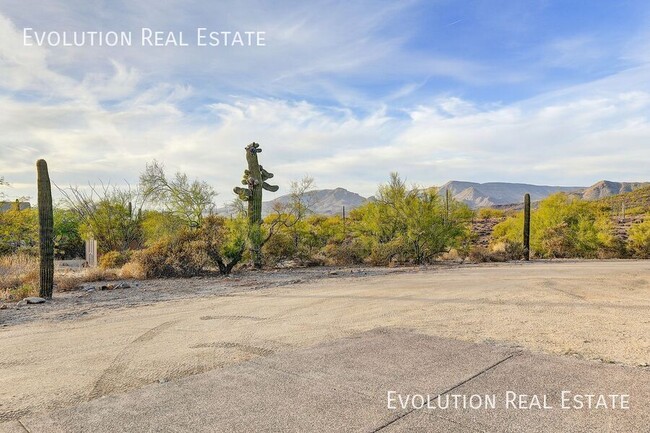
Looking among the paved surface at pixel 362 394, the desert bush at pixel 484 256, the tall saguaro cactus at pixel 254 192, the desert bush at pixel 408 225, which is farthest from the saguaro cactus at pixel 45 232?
the desert bush at pixel 484 256

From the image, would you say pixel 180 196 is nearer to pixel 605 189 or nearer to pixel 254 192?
pixel 254 192

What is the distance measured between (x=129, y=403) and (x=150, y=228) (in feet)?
62.2

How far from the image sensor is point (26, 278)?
1354cm

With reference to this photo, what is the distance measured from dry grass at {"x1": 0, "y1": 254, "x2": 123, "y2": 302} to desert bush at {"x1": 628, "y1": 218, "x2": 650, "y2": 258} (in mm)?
28365

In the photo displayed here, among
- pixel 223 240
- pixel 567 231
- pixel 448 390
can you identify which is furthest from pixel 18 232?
pixel 567 231

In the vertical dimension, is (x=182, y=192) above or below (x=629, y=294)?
above

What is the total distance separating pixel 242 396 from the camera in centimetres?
431

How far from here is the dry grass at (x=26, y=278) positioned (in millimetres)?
12297

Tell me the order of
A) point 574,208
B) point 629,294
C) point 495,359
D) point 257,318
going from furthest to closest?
1. point 574,208
2. point 629,294
3. point 257,318
4. point 495,359

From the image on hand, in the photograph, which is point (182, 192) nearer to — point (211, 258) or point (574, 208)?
point (211, 258)

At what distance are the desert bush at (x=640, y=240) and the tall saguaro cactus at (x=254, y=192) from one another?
21933 mm

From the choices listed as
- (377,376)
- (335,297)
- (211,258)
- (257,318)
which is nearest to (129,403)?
(377,376)

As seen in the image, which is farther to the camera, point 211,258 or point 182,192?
point 182,192

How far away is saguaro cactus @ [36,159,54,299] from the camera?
38.9ft
